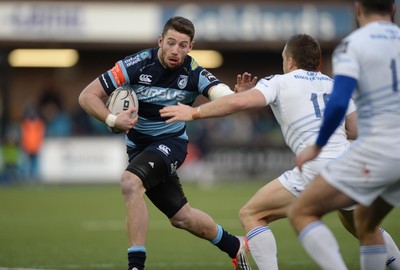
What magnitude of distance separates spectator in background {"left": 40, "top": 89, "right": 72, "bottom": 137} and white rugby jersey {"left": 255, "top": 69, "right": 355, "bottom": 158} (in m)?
17.9

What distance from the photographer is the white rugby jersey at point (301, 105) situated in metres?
7.27

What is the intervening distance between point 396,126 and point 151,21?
22483mm

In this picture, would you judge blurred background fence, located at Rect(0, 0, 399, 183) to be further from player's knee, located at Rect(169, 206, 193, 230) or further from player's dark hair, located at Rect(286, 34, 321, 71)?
player's dark hair, located at Rect(286, 34, 321, 71)

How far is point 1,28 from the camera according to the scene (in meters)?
27.5

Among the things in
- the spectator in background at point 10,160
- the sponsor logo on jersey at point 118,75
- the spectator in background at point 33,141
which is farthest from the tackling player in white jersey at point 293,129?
Answer: the spectator in background at point 10,160

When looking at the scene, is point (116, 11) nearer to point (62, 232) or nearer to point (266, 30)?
point (266, 30)

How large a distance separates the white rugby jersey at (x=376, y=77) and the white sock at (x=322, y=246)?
2.38 ft

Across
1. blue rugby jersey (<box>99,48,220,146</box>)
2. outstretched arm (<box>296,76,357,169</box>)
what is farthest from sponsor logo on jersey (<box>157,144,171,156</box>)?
outstretched arm (<box>296,76,357,169</box>)

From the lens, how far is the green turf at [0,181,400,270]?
9.66 m

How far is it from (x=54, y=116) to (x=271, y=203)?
19.3 meters

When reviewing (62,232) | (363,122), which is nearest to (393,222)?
(62,232)

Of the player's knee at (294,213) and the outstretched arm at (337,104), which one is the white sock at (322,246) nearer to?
the player's knee at (294,213)

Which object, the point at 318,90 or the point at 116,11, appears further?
the point at 116,11

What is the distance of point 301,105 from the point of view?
7.33 meters
